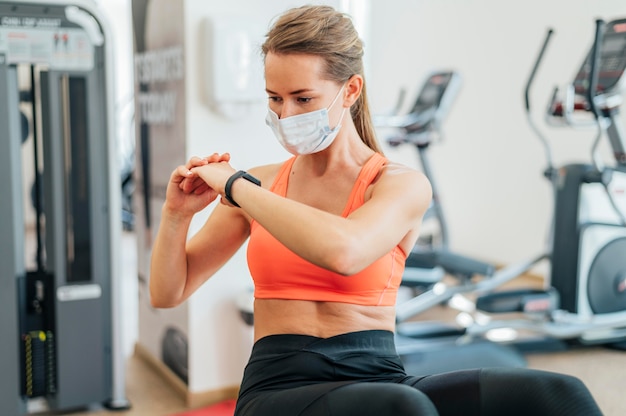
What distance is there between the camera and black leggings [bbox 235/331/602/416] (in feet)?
4.09

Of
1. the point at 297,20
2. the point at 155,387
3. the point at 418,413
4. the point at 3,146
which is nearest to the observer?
the point at 418,413

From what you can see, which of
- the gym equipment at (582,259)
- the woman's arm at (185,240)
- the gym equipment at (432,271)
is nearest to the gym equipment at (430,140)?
the gym equipment at (432,271)

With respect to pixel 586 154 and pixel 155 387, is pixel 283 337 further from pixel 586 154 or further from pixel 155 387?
pixel 586 154

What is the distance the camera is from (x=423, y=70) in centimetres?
598

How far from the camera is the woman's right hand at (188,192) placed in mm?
1478

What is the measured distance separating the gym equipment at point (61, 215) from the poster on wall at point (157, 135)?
259 millimetres

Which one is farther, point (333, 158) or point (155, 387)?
point (155, 387)

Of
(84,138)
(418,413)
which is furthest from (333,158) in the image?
(84,138)

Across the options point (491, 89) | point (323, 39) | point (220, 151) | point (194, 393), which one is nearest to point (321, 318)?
point (323, 39)

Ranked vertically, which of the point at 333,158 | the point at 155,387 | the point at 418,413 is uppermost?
the point at 333,158

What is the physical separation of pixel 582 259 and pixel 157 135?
6.97 ft

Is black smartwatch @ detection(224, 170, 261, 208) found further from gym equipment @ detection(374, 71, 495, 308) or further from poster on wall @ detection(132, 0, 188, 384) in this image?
gym equipment @ detection(374, 71, 495, 308)

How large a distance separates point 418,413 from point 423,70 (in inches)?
199

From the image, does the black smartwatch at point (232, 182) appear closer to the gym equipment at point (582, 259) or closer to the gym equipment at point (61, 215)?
the gym equipment at point (61, 215)
